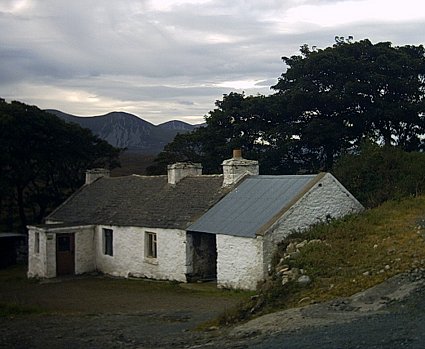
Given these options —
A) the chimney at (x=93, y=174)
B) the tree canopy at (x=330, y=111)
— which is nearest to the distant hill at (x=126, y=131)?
the tree canopy at (x=330, y=111)

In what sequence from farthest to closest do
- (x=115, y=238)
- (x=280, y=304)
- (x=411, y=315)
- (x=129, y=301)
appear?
1. (x=115, y=238)
2. (x=129, y=301)
3. (x=280, y=304)
4. (x=411, y=315)

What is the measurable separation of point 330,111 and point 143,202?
17186 millimetres

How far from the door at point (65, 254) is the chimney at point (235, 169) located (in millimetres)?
7468

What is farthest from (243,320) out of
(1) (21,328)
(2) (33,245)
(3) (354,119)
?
A: (3) (354,119)

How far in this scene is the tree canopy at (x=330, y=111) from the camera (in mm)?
41312

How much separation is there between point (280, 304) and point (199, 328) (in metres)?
2.34

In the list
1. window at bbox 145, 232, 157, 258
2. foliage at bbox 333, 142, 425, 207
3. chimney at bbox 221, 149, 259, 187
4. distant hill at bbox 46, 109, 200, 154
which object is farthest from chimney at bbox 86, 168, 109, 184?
distant hill at bbox 46, 109, 200, 154

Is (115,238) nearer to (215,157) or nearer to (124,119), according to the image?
(215,157)

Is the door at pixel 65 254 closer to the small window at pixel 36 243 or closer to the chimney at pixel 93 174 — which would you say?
the small window at pixel 36 243

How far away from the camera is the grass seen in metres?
16.4

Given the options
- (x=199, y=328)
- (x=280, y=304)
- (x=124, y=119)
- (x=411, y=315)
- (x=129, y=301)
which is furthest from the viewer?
(x=124, y=119)

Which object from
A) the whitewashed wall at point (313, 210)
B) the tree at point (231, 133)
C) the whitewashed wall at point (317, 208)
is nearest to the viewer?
the whitewashed wall at point (313, 210)

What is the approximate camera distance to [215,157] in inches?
1738

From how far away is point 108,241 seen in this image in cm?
2977
